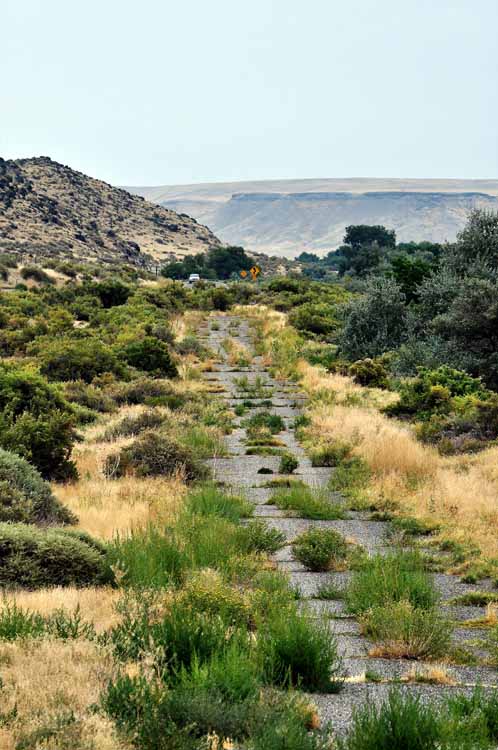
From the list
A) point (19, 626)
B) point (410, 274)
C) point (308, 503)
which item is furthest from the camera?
point (410, 274)

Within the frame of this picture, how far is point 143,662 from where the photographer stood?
6.59 meters

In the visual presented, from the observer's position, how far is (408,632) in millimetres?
8133

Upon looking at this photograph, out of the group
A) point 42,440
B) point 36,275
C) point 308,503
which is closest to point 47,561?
point 308,503

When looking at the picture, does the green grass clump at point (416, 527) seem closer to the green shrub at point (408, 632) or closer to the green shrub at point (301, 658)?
the green shrub at point (408, 632)

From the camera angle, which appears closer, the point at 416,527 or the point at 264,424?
the point at 416,527

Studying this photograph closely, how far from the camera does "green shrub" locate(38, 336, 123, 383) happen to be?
29.4 m

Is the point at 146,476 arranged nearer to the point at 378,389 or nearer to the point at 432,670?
the point at 432,670

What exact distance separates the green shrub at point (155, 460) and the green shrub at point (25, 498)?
3486 millimetres

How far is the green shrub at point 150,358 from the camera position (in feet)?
105

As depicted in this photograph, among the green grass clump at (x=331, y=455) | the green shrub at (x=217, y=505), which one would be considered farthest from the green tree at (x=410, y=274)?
the green shrub at (x=217, y=505)

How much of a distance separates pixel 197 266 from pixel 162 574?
93.1 m

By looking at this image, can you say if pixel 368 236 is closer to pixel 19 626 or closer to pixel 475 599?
pixel 475 599

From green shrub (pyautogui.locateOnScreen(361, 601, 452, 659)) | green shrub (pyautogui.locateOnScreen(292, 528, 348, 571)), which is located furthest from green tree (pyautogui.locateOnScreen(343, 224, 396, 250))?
green shrub (pyautogui.locateOnScreen(361, 601, 452, 659))

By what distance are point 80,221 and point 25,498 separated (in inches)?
3981
